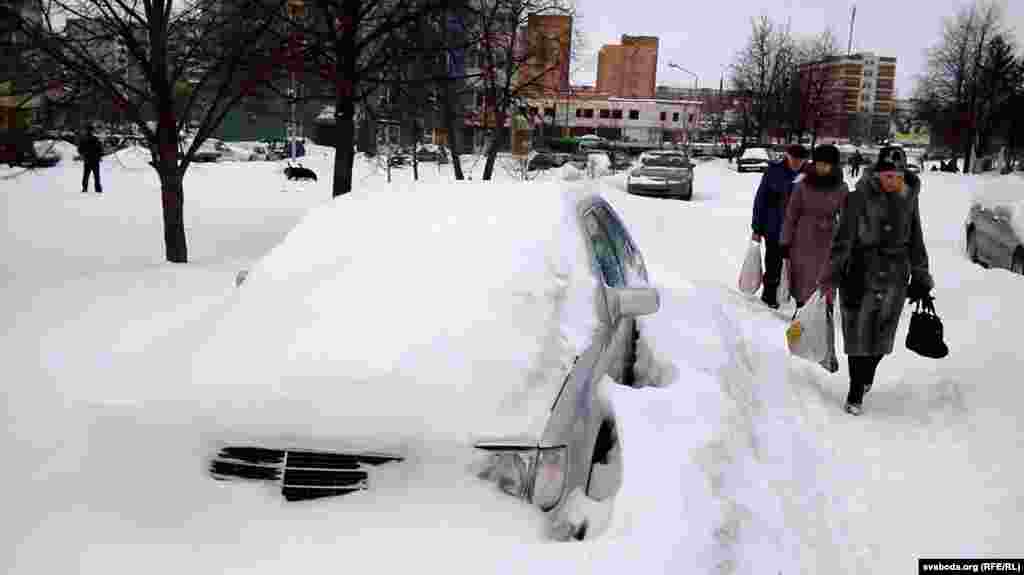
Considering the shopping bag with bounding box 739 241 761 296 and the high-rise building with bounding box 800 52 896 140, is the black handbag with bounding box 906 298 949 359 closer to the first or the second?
the shopping bag with bounding box 739 241 761 296

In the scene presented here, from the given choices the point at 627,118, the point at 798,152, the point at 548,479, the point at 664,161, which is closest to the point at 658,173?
the point at 664,161

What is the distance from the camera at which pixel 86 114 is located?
10.3 meters

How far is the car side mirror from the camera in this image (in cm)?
367

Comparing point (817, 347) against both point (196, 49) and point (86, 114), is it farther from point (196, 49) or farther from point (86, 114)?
point (86, 114)

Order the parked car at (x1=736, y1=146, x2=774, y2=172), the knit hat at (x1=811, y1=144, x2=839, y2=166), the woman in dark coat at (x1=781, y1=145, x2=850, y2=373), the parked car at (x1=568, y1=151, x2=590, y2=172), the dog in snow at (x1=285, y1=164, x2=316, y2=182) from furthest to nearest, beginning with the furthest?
the parked car at (x1=568, y1=151, x2=590, y2=172) → the parked car at (x1=736, y1=146, x2=774, y2=172) → the dog in snow at (x1=285, y1=164, x2=316, y2=182) → the woman in dark coat at (x1=781, y1=145, x2=850, y2=373) → the knit hat at (x1=811, y1=144, x2=839, y2=166)

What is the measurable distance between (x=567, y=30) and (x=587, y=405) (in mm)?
23660

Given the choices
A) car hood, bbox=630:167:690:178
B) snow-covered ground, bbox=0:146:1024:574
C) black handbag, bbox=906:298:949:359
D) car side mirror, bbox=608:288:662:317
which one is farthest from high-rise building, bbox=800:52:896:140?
car side mirror, bbox=608:288:662:317

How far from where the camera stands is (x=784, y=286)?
7836 millimetres

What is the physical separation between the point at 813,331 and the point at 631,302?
2.06 m

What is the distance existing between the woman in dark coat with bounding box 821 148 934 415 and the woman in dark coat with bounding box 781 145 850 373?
165 centimetres

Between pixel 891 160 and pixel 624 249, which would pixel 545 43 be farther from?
pixel 624 249

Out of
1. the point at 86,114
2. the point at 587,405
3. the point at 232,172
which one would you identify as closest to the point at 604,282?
the point at 587,405

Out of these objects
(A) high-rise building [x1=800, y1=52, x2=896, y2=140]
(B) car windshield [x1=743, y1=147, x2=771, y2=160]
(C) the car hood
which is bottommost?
(C) the car hood

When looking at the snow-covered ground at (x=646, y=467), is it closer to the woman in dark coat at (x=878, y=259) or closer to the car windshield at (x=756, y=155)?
the woman in dark coat at (x=878, y=259)
